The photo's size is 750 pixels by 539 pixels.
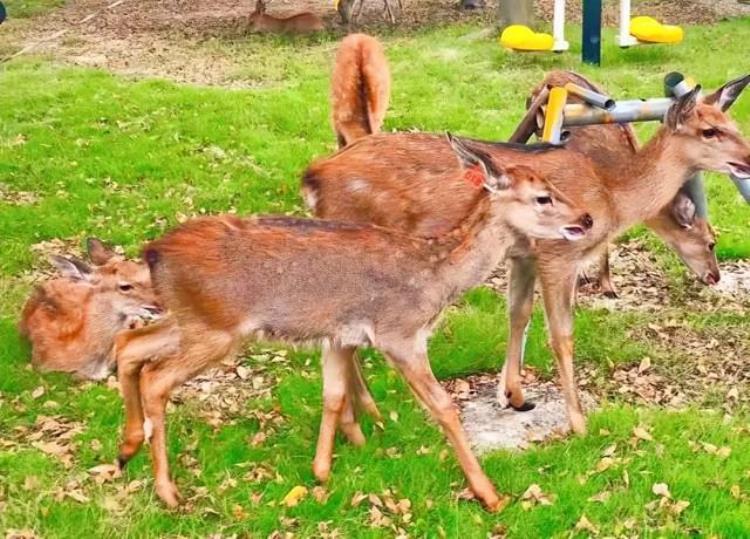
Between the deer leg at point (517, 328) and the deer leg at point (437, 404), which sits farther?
the deer leg at point (517, 328)

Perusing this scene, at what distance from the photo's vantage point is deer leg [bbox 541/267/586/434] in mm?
5141

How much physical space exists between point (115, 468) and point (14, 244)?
9.97 feet

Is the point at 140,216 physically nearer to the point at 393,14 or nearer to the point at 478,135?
the point at 478,135

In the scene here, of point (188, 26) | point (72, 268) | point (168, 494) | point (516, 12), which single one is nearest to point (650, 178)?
point (168, 494)

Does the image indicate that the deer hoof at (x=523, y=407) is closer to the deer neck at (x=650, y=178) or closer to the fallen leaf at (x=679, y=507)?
the deer neck at (x=650, y=178)

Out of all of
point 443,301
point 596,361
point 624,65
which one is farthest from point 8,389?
point 624,65

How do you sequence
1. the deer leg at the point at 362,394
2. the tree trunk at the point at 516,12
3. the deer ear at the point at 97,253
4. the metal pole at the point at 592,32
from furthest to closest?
1. the tree trunk at the point at 516,12
2. the metal pole at the point at 592,32
3. the deer ear at the point at 97,253
4. the deer leg at the point at 362,394

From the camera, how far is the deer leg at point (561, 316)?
16.9 feet

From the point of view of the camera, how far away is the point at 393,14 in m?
17.0

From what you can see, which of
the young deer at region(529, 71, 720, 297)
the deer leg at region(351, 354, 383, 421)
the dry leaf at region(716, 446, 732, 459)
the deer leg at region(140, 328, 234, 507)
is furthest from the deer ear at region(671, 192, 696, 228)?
the deer leg at region(140, 328, 234, 507)

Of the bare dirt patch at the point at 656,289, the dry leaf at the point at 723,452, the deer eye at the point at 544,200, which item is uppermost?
the deer eye at the point at 544,200

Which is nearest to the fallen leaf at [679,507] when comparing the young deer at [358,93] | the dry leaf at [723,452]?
the dry leaf at [723,452]

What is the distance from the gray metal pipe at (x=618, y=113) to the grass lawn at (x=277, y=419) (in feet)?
4.09

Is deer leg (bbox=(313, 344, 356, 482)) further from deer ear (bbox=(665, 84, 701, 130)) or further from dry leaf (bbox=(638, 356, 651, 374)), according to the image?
→ deer ear (bbox=(665, 84, 701, 130))
